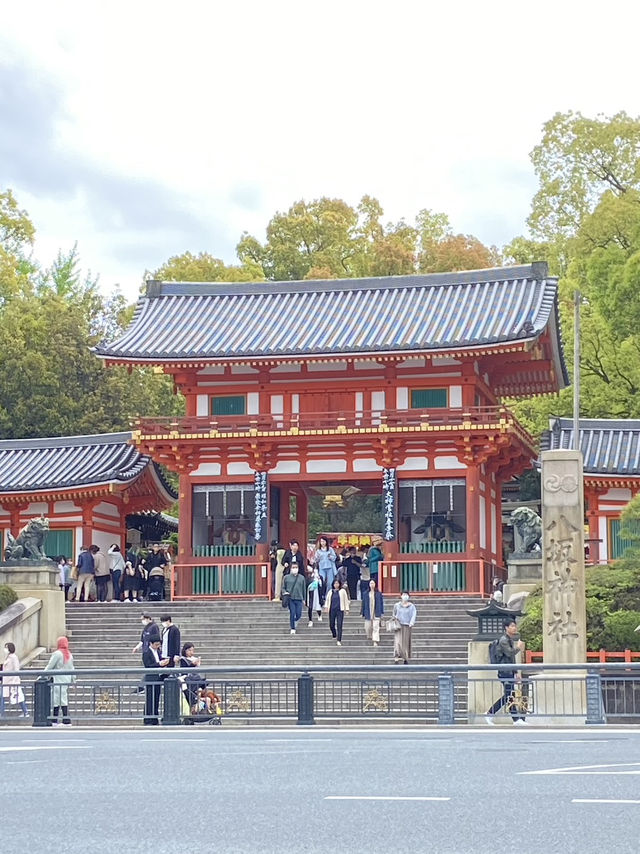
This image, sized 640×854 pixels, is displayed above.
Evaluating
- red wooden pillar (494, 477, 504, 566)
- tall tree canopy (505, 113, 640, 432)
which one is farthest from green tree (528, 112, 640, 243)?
red wooden pillar (494, 477, 504, 566)

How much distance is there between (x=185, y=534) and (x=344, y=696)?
17732 mm

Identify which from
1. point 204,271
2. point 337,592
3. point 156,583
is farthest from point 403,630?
point 204,271

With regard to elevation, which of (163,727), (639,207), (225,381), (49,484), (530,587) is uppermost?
(639,207)

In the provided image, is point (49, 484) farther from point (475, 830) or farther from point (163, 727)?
point (475, 830)

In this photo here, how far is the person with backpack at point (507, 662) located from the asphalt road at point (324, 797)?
14.8ft

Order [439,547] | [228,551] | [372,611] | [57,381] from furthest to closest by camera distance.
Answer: [57,381], [228,551], [439,547], [372,611]

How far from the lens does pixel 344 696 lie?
78.6ft

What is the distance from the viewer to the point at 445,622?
34000mm

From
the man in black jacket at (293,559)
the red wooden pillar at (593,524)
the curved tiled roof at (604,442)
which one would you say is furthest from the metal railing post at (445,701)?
the red wooden pillar at (593,524)

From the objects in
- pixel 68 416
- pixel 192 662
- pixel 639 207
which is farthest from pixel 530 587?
pixel 68 416

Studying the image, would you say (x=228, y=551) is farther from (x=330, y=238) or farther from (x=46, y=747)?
(x=330, y=238)

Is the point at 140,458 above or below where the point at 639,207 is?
below

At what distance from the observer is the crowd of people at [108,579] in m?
39.0

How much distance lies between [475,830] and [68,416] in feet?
157
